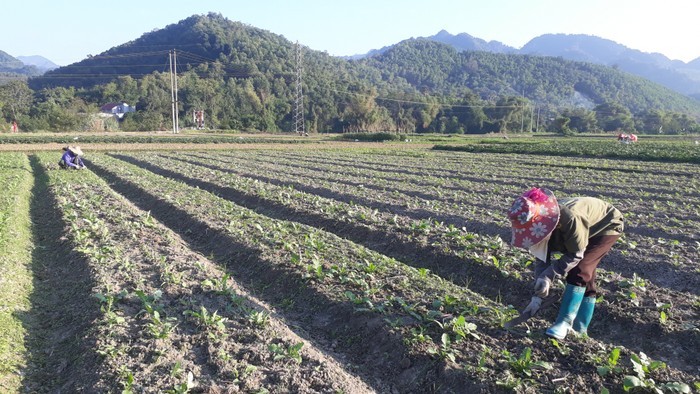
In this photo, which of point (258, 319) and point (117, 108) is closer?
point (258, 319)

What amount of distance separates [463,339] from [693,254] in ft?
20.6

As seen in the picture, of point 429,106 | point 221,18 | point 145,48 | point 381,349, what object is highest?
point 221,18

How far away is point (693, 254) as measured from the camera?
29.1 ft

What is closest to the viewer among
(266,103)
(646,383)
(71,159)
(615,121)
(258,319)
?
(646,383)

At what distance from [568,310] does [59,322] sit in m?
6.50

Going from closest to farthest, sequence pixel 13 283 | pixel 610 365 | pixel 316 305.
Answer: pixel 610 365 → pixel 316 305 → pixel 13 283

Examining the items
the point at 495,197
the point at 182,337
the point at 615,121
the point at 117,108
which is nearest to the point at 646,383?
the point at 182,337

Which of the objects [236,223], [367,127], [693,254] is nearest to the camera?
[693,254]

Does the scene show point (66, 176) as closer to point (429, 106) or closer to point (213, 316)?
point (213, 316)

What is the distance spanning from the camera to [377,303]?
634cm

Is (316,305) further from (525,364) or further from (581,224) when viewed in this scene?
(581,224)

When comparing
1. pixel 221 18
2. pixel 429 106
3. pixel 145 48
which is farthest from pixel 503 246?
pixel 221 18

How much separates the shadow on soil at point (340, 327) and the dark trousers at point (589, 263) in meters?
1.63

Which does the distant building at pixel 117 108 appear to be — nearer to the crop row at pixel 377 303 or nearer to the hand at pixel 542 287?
the crop row at pixel 377 303
